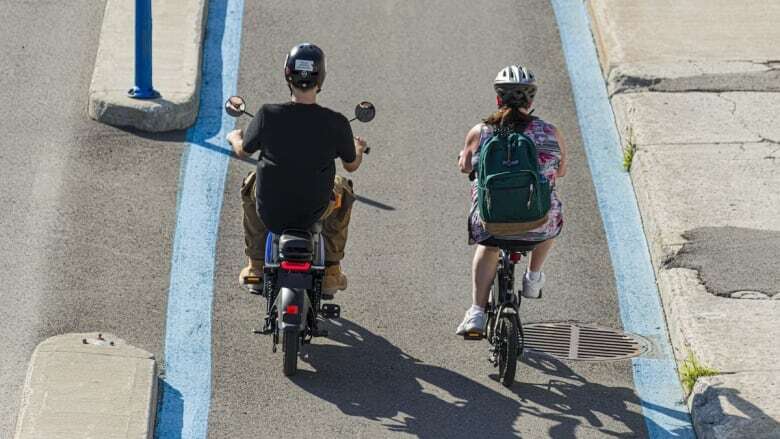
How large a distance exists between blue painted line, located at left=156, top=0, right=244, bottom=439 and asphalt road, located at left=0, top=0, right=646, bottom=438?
77mm

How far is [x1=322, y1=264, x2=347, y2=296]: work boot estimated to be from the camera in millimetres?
8094

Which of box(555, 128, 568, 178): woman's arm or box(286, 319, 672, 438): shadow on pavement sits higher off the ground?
box(555, 128, 568, 178): woman's arm

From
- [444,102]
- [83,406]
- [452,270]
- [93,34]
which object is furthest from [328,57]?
[83,406]

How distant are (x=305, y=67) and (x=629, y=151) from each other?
137 inches

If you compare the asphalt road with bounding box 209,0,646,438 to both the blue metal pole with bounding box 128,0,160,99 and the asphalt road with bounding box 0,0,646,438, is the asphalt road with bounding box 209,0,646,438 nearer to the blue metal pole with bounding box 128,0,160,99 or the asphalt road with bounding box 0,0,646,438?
the asphalt road with bounding box 0,0,646,438

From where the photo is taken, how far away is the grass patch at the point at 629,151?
9969 mm

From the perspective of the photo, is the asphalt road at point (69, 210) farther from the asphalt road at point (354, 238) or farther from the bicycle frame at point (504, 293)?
the bicycle frame at point (504, 293)

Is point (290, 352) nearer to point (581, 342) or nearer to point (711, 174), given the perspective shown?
point (581, 342)

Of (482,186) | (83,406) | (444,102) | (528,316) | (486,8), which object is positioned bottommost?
(83,406)

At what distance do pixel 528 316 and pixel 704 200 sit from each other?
1624 millimetres

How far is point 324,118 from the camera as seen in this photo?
24.2 feet

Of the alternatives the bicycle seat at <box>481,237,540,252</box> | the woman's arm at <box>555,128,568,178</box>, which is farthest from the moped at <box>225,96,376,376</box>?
the woman's arm at <box>555,128,568,178</box>

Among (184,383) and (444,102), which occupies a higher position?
(444,102)

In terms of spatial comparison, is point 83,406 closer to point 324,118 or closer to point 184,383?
point 184,383
